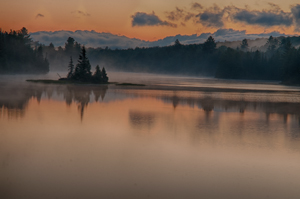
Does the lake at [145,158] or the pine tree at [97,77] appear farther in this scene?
the pine tree at [97,77]

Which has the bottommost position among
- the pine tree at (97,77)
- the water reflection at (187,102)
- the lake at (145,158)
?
the lake at (145,158)

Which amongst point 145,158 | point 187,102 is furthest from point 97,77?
point 145,158

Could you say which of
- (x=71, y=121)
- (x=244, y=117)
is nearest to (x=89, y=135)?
(x=71, y=121)

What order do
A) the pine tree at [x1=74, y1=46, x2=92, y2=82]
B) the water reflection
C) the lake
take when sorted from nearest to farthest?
the lake, the water reflection, the pine tree at [x1=74, y1=46, x2=92, y2=82]

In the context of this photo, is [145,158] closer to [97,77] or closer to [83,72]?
[97,77]

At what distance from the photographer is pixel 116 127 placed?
28.1 metres

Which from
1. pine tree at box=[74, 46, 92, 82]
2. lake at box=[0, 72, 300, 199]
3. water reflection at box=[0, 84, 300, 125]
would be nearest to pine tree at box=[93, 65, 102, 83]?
pine tree at box=[74, 46, 92, 82]

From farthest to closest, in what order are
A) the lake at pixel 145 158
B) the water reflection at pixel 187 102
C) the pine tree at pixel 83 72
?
1. the pine tree at pixel 83 72
2. the water reflection at pixel 187 102
3. the lake at pixel 145 158

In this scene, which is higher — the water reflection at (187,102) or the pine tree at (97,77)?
the pine tree at (97,77)

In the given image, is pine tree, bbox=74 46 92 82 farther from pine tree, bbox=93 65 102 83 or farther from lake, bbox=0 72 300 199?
lake, bbox=0 72 300 199

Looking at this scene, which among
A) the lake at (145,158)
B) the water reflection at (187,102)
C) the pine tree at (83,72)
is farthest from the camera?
the pine tree at (83,72)

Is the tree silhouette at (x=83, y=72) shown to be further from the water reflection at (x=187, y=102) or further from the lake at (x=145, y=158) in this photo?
the lake at (x=145, y=158)

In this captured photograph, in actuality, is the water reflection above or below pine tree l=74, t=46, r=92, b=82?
below

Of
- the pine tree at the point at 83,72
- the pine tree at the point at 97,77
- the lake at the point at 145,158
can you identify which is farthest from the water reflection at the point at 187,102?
the pine tree at the point at 83,72
